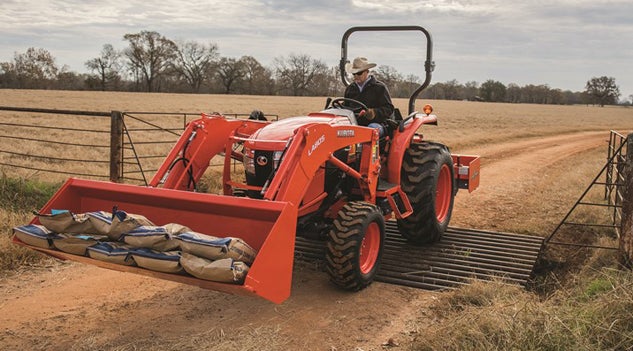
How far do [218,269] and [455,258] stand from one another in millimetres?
3522

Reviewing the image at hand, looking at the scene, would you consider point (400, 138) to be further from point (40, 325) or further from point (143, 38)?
point (143, 38)

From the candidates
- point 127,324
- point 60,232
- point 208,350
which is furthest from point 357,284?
point 60,232

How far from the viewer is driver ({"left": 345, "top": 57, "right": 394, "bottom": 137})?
6258 millimetres

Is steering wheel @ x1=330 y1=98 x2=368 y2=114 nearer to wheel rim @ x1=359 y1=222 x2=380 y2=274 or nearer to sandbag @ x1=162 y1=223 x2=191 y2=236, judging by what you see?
wheel rim @ x1=359 y1=222 x2=380 y2=274

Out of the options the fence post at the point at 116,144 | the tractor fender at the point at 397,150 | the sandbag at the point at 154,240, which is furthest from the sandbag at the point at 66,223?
the fence post at the point at 116,144

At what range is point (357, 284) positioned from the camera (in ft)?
17.0

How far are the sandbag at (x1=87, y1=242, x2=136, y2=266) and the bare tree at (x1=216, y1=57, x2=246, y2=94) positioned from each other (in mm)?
70466

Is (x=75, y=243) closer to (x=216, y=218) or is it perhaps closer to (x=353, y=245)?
(x=216, y=218)

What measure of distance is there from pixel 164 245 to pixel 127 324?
106 centimetres

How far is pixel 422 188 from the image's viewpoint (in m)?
6.43

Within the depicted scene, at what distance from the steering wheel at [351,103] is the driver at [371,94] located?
76mm

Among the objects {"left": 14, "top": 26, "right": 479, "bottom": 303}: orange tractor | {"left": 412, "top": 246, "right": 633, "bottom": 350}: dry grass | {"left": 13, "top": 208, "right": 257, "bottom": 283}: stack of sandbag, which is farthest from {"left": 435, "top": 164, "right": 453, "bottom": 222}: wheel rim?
{"left": 13, "top": 208, "right": 257, "bottom": 283}: stack of sandbag

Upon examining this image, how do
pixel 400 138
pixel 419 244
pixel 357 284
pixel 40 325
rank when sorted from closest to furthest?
pixel 40 325 → pixel 357 284 → pixel 400 138 → pixel 419 244

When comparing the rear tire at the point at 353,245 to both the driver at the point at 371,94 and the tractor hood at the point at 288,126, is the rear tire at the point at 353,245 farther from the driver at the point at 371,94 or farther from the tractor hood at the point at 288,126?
the driver at the point at 371,94
